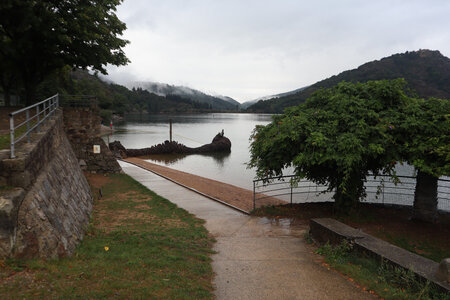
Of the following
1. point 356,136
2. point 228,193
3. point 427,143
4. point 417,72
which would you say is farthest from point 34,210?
point 417,72

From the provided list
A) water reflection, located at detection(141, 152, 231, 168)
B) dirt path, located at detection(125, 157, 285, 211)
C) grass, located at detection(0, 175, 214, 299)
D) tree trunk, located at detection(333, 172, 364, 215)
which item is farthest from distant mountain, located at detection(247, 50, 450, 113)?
grass, located at detection(0, 175, 214, 299)

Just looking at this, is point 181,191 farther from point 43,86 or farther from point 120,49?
point 43,86

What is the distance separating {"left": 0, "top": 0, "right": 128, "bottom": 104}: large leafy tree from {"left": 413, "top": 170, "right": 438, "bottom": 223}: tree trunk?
17.5m

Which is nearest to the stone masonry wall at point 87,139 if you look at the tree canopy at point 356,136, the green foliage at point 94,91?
the green foliage at point 94,91

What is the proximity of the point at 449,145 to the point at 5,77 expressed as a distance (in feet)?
85.7

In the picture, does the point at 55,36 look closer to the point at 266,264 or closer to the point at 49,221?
the point at 49,221

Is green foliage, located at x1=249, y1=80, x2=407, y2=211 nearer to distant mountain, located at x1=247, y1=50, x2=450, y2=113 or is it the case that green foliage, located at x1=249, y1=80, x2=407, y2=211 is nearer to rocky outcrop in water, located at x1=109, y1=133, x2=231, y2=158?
rocky outcrop in water, located at x1=109, y1=133, x2=231, y2=158

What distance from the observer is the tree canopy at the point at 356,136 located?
8688 millimetres

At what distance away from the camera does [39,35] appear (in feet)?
53.9

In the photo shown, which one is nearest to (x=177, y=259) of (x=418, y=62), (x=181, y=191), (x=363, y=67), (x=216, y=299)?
(x=216, y=299)

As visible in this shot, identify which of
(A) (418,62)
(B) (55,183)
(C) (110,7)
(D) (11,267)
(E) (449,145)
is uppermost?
(A) (418,62)

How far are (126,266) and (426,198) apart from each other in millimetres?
10161

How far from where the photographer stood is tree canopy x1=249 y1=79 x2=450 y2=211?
8.69 metres

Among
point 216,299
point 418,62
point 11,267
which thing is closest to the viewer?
point 11,267
